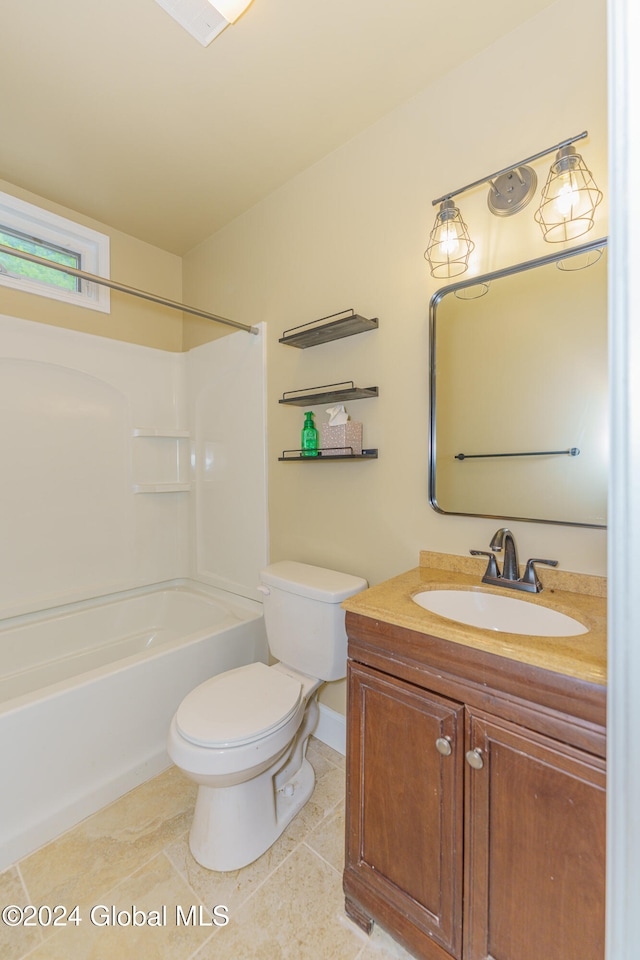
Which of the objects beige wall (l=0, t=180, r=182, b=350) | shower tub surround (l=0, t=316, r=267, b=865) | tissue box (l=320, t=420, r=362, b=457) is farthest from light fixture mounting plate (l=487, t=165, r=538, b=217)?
beige wall (l=0, t=180, r=182, b=350)

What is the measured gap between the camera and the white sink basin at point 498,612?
3.54 ft

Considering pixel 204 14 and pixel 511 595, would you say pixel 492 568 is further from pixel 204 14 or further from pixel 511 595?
pixel 204 14

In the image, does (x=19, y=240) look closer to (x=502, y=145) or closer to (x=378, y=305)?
(x=378, y=305)

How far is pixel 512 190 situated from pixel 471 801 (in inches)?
65.9

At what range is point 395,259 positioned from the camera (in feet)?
5.10

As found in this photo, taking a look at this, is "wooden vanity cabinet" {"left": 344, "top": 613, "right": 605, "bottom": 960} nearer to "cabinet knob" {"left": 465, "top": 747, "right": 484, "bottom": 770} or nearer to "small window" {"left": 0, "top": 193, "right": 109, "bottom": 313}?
"cabinet knob" {"left": 465, "top": 747, "right": 484, "bottom": 770}

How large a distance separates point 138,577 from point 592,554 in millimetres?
2356

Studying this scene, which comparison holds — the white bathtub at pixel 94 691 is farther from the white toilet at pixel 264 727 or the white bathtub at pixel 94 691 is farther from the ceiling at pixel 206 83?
A: the ceiling at pixel 206 83

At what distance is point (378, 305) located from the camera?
161cm

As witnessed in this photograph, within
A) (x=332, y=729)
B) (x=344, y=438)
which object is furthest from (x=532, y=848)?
(x=344, y=438)

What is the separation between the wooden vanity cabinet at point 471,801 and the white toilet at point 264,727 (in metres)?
0.34

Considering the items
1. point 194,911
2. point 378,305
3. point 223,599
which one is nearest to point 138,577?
point 223,599

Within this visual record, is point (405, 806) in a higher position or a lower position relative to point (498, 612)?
lower

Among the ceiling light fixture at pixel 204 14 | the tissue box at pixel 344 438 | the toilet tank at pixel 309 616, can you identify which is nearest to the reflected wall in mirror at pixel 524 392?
the tissue box at pixel 344 438
